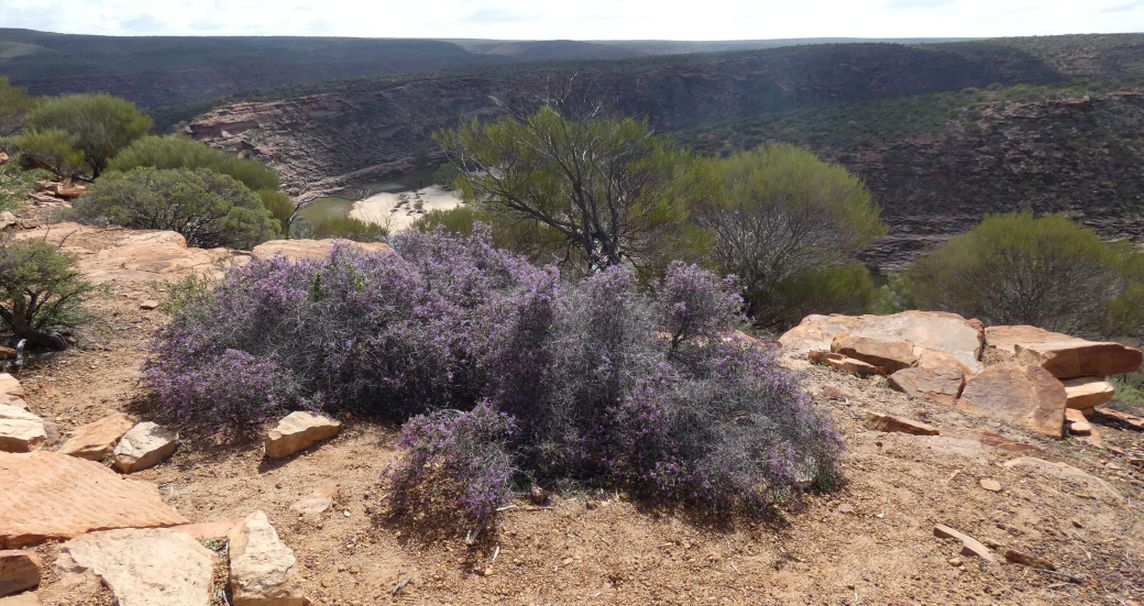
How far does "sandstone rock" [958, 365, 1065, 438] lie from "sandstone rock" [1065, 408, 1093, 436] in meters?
0.18

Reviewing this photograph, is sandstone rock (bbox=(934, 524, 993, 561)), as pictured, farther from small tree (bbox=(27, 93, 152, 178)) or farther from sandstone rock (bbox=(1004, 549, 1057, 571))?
small tree (bbox=(27, 93, 152, 178))

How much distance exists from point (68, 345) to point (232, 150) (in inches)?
1487

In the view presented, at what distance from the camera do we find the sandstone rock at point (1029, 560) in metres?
3.09

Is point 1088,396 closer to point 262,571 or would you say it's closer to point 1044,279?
point 262,571

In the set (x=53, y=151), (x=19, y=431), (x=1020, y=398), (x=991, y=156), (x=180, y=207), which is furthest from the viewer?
(x=991, y=156)

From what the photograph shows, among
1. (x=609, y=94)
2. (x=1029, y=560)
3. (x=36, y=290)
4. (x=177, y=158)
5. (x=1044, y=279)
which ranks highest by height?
(x=609, y=94)

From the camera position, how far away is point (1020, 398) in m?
5.56

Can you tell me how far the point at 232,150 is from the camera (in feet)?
123

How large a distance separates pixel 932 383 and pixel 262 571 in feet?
18.9

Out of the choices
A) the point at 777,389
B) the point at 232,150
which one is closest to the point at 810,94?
the point at 232,150

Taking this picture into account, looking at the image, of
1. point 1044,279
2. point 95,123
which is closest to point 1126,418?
point 1044,279

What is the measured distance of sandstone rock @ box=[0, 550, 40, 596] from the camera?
220 cm

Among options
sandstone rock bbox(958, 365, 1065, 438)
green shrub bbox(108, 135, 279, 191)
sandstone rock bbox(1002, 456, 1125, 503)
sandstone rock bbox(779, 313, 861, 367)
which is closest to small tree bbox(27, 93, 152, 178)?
green shrub bbox(108, 135, 279, 191)

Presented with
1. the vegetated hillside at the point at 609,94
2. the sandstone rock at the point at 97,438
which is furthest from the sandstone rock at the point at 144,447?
the vegetated hillside at the point at 609,94
